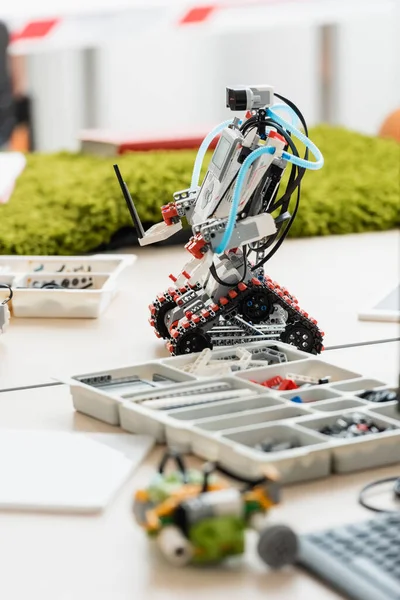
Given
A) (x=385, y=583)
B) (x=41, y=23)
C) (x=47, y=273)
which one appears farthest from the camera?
(x=41, y=23)

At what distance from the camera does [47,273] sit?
1.42m

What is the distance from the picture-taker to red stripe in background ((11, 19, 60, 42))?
10.3 feet

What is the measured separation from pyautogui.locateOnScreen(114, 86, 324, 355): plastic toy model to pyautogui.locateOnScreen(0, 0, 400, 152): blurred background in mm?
2232

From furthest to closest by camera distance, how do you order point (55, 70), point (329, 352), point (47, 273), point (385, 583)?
1. point (55, 70)
2. point (47, 273)
3. point (329, 352)
4. point (385, 583)

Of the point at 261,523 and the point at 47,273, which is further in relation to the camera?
the point at 47,273

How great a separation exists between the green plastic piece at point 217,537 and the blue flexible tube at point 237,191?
40cm

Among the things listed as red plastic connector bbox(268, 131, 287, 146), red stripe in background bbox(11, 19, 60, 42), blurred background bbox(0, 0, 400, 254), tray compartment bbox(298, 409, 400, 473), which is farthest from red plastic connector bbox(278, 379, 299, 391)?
red stripe in background bbox(11, 19, 60, 42)

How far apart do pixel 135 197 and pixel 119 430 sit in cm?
88

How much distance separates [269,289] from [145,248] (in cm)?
71

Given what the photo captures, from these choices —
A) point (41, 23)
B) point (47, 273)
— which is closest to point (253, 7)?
point (41, 23)

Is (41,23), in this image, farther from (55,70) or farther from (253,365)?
(253,365)

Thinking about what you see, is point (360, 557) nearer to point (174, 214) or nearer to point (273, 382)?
point (273, 382)

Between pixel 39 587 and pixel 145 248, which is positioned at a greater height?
pixel 145 248

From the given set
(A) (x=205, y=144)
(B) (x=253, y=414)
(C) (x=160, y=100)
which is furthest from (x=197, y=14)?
(B) (x=253, y=414)
